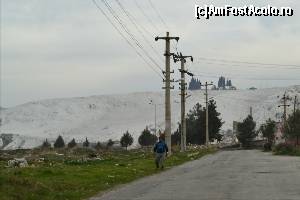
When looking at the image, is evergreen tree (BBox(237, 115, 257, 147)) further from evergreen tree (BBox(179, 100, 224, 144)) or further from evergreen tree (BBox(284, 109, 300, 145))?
evergreen tree (BBox(284, 109, 300, 145))

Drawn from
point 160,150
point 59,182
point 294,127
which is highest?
point 294,127

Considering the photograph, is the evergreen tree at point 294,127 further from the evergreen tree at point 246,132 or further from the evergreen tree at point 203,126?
the evergreen tree at point 246,132

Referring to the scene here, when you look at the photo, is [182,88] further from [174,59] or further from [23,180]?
[23,180]

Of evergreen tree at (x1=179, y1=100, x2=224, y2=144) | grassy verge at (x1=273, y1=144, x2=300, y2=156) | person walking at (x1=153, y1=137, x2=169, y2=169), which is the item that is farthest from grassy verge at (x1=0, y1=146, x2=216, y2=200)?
evergreen tree at (x1=179, y1=100, x2=224, y2=144)

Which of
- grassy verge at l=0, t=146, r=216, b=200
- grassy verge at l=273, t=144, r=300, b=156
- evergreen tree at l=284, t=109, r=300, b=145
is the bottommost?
grassy verge at l=0, t=146, r=216, b=200

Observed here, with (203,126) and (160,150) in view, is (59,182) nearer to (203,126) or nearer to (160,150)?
(160,150)

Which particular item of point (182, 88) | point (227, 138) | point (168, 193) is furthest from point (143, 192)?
point (227, 138)

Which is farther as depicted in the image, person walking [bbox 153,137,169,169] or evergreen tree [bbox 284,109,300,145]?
evergreen tree [bbox 284,109,300,145]

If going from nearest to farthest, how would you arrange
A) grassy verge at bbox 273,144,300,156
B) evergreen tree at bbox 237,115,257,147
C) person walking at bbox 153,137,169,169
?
1. person walking at bbox 153,137,169,169
2. grassy verge at bbox 273,144,300,156
3. evergreen tree at bbox 237,115,257,147

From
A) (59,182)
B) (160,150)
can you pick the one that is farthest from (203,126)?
(59,182)

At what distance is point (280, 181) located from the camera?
22250 millimetres

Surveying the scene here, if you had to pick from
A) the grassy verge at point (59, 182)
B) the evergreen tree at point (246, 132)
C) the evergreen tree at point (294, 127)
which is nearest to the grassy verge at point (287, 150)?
the evergreen tree at point (294, 127)

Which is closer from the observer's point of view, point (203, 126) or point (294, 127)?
point (294, 127)

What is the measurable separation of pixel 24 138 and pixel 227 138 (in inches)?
2469
